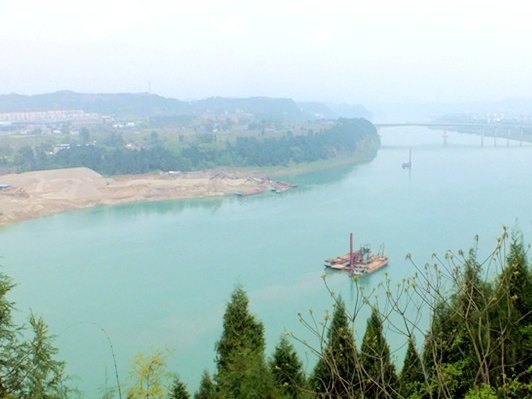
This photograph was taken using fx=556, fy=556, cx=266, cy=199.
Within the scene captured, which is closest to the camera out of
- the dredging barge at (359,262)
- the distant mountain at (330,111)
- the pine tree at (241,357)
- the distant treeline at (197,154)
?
the pine tree at (241,357)

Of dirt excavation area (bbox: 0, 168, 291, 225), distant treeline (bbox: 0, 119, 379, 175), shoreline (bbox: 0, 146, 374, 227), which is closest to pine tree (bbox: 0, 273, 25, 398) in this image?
shoreline (bbox: 0, 146, 374, 227)

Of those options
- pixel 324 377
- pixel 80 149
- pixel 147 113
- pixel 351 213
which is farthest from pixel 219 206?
pixel 147 113

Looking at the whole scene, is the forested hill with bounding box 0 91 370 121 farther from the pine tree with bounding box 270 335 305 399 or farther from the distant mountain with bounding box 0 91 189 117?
the pine tree with bounding box 270 335 305 399

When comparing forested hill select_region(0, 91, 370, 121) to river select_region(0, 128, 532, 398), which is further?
forested hill select_region(0, 91, 370, 121)

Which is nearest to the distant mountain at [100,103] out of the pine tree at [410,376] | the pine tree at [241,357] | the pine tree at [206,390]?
the pine tree at [241,357]

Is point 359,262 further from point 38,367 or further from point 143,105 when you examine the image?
point 143,105

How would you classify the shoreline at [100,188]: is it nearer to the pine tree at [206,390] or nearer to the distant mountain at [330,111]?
the pine tree at [206,390]

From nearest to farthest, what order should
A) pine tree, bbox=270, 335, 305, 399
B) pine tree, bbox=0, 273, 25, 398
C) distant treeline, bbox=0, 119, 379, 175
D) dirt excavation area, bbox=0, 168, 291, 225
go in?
pine tree, bbox=0, 273, 25, 398 < pine tree, bbox=270, 335, 305, 399 < dirt excavation area, bbox=0, 168, 291, 225 < distant treeline, bbox=0, 119, 379, 175
